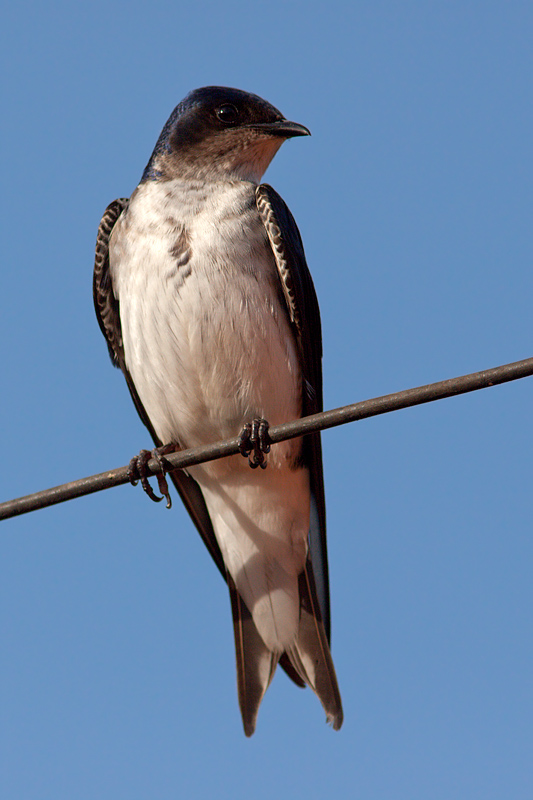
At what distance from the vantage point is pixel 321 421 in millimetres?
3336

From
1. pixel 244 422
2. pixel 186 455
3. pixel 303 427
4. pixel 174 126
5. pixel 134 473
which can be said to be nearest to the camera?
pixel 303 427

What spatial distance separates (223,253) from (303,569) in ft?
6.82

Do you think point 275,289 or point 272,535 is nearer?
point 275,289

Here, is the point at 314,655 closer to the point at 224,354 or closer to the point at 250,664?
the point at 250,664

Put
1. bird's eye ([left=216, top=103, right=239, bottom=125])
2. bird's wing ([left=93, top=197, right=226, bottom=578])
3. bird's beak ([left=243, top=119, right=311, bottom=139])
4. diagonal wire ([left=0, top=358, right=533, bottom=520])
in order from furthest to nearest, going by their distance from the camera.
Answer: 1. bird's eye ([left=216, top=103, right=239, bottom=125])
2. bird's beak ([left=243, top=119, right=311, bottom=139])
3. bird's wing ([left=93, top=197, right=226, bottom=578])
4. diagonal wire ([left=0, top=358, right=533, bottom=520])

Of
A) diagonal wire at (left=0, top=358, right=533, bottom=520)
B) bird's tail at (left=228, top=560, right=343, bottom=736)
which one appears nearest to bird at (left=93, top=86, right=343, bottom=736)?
bird's tail at (left=228, top=560, right=343, bottom=736)

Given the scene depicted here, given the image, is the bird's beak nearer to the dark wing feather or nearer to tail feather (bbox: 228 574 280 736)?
the dark wing feather

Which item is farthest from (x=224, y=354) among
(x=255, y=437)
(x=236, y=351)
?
(x=255, y=437)

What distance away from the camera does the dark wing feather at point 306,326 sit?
528cm

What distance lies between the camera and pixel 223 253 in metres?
5.02

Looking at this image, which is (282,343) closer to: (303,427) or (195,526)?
(195,526)

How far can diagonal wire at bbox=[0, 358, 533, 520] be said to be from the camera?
10.0ft

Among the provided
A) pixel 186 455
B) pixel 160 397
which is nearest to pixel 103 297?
pixel 160 397

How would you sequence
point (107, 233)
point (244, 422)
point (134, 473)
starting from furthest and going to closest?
1. point (107, 233)
2. point (244, 422)
3. point (134, 473)
